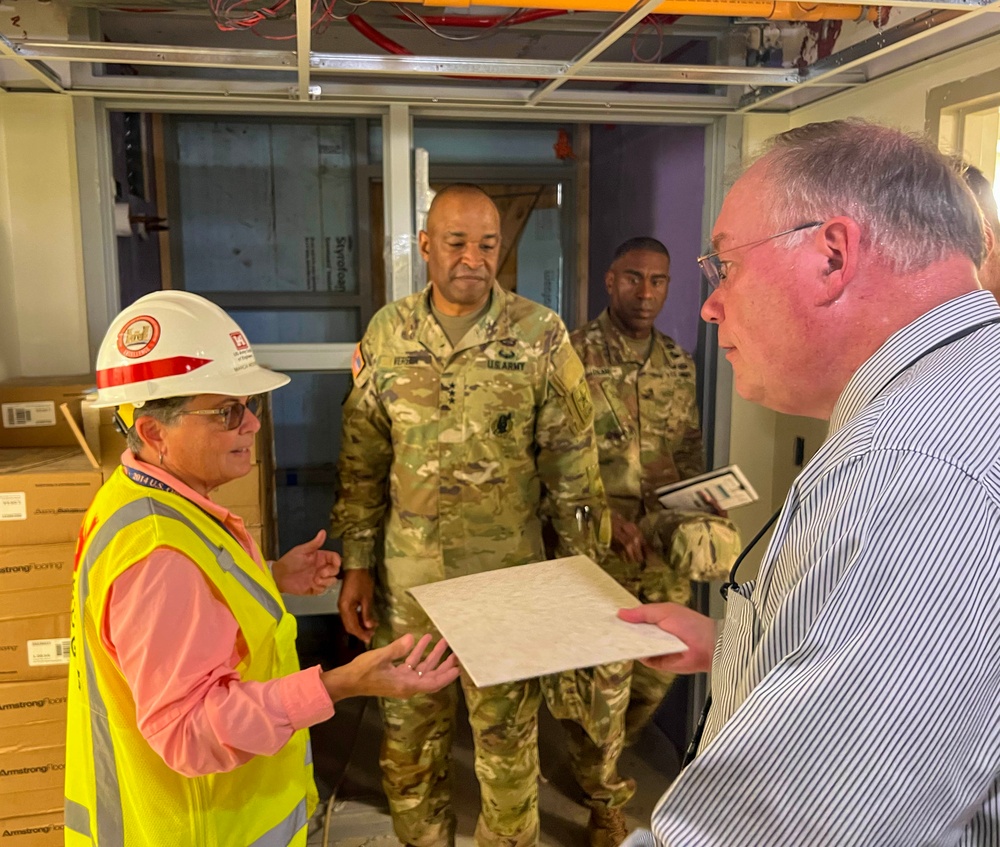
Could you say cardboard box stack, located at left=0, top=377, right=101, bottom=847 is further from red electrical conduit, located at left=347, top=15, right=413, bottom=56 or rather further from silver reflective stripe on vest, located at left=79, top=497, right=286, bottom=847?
red electrical conduit, located at left=347, top=15, right=413, bottom=56

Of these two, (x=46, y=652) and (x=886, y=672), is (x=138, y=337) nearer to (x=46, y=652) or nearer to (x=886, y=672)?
(x=46, y=652)

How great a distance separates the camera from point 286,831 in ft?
4.41

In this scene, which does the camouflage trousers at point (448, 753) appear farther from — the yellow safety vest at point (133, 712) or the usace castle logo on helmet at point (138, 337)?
the usace castle logo on helmet at point (138, 337)

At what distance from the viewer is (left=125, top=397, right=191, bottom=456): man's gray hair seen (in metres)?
1.24

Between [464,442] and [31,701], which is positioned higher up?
[464,442]

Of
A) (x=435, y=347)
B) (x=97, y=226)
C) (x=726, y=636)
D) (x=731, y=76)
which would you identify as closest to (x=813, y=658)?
(x=726, y=636)

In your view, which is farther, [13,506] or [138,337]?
[13,506]

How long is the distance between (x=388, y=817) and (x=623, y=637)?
1539 millimetres

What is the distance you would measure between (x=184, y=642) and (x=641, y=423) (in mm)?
1720

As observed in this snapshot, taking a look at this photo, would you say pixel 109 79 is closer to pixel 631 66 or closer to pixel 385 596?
pixel 631 66

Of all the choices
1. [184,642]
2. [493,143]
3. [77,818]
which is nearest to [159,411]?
[184,642]

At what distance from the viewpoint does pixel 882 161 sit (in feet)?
2.66

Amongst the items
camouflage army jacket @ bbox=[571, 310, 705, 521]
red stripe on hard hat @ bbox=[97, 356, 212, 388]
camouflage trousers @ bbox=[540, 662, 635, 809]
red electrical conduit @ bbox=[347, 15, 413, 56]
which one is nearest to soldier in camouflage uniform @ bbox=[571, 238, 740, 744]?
camouflage army jacket @ bbox=[571, 310, 705, 521]

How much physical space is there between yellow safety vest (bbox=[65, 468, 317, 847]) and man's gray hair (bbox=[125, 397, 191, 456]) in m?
0.06
